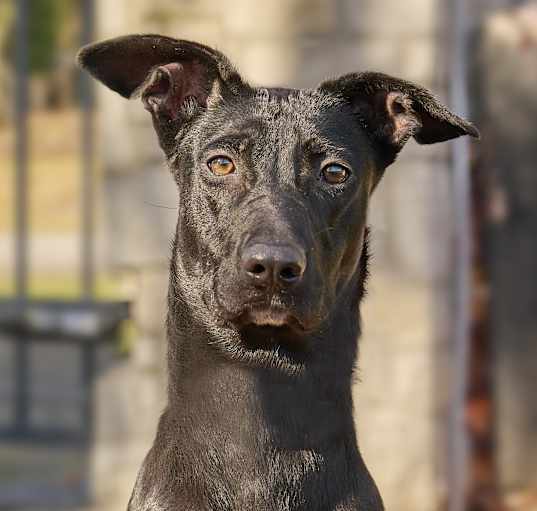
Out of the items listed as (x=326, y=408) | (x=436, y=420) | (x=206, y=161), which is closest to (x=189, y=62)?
(x=206, y=161)

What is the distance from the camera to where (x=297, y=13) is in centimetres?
526

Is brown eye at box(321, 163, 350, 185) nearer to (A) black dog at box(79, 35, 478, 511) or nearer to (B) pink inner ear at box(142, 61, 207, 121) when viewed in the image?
(A) black dog at box(79, 35, 478, 511)

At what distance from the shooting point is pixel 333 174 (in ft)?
9.35

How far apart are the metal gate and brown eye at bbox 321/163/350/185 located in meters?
3.46

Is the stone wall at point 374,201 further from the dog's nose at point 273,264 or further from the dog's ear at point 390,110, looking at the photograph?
the dog's nose at point 273,264

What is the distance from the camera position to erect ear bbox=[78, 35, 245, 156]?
9.30 feet

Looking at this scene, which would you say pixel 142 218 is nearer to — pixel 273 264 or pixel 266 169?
pixel 266 169

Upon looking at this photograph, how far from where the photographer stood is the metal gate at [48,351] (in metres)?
6.20

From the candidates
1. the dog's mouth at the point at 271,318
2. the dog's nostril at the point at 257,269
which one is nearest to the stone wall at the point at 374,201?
the dog's mouth at the point at 271,318

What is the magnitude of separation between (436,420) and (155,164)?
164 cm

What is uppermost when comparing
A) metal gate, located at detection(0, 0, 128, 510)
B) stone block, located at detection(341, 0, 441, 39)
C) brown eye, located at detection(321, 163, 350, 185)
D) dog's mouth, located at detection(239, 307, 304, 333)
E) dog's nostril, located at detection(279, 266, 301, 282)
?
stone block, located at detection(341, 0, 441, 39)

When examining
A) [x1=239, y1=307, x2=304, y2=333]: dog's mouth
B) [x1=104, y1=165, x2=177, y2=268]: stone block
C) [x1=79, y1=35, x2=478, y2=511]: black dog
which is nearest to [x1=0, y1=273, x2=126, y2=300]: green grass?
[x1=104, y1=165, x2=177, y2=268]: stone block

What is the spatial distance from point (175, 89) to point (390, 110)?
0.54 metres

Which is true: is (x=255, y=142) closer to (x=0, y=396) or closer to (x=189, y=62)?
(x=189, y=62)
